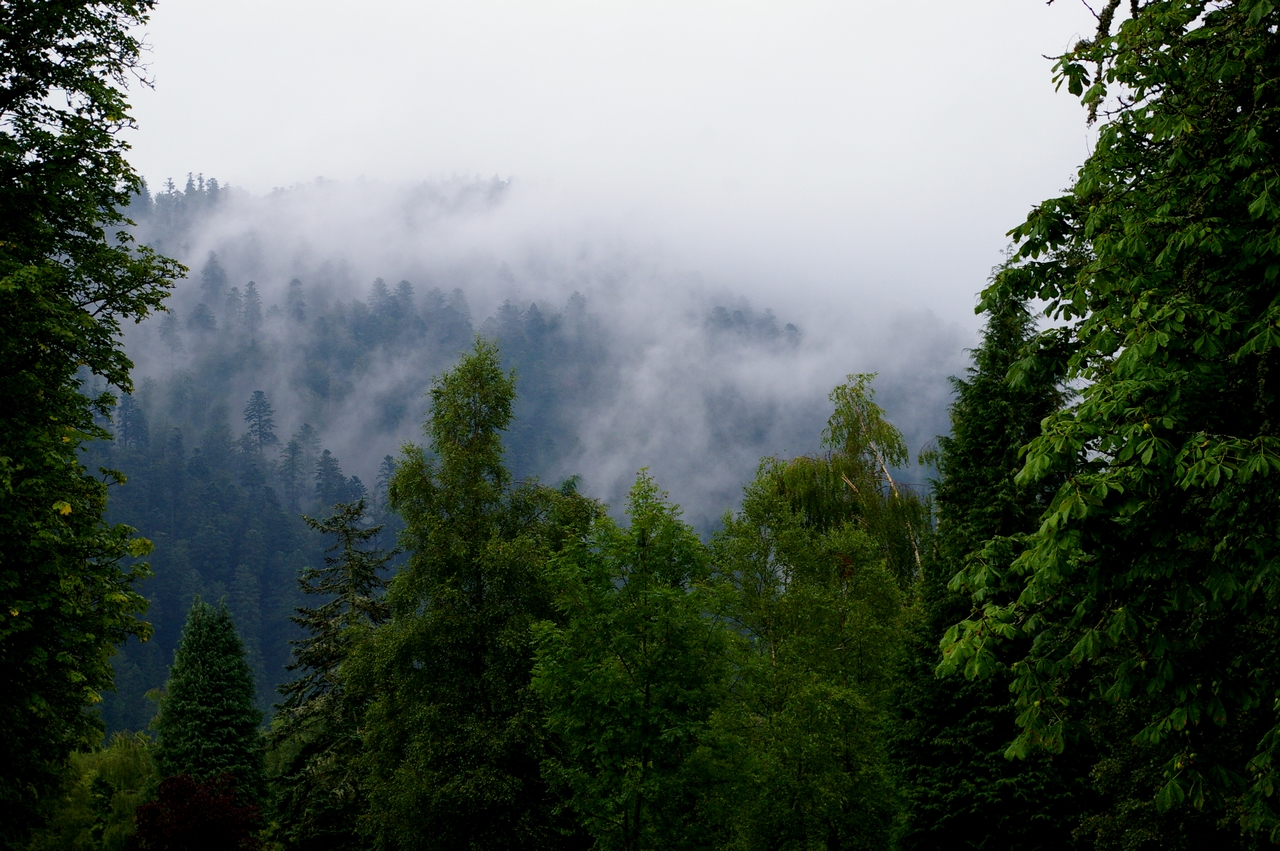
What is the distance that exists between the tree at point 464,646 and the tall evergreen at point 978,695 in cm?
752

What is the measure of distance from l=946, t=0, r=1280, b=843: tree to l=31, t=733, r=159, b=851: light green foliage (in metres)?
25.7

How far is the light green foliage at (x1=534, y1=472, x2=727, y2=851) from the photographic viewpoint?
1335cm

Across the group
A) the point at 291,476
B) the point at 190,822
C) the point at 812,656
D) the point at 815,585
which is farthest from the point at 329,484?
the point at 812,656

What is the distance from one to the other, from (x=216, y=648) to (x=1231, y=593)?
3855 cm

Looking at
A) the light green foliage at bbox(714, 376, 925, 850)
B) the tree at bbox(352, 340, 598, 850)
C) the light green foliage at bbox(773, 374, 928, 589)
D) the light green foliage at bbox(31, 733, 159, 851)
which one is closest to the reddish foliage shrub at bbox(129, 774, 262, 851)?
the tree at bbox(352, 340, 598, 850)

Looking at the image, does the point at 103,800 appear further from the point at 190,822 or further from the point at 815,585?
the point at 815,585

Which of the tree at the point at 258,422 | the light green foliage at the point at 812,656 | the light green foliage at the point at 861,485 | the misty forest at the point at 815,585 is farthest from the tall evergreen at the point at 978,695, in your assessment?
the tree at the point at 258,422

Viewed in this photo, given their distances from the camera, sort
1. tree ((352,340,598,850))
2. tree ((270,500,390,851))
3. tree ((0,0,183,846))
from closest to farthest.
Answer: tree ((0,0,183,846)), tree ((352,340,598,850)), tree ((270,500,390,851))

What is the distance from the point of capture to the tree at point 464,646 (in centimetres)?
1794

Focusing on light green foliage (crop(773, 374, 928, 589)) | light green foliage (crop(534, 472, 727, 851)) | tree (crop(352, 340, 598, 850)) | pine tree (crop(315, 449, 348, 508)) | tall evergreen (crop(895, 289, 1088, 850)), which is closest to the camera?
light green foliage (crop(534, 472, 727, 851))

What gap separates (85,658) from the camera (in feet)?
35.9

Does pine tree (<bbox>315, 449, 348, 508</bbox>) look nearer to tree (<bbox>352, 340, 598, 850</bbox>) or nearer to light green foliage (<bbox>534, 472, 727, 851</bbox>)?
tree (<bbox>352, 340, 598, 850</bbox>)

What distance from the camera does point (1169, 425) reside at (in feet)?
17.9

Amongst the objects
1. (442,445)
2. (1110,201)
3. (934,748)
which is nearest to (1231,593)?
(1110,201)
